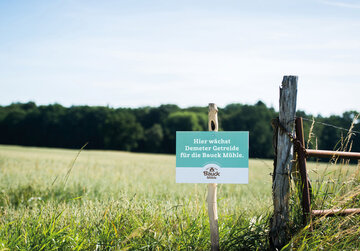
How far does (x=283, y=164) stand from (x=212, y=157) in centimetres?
90

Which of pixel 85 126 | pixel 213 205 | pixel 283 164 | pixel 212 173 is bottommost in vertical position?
pixel 213 205

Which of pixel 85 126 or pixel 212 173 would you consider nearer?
pixel 212 173

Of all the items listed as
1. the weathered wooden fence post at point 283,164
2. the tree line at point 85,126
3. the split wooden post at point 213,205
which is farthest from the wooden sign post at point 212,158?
the tree line at point 85,126

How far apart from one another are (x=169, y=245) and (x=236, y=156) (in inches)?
54.6

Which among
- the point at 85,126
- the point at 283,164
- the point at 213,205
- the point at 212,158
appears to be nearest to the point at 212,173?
the point at 212,158

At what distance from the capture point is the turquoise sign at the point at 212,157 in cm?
419

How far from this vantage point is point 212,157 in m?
4.22

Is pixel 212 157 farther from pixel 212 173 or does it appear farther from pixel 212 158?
pixel 212 173

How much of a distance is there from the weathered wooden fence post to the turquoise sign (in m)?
0.41

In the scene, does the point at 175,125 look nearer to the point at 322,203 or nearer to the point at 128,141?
the point at 128,141

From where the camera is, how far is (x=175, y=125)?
231 ft

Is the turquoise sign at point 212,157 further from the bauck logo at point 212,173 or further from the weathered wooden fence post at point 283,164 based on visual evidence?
the weathered wooden fence post at point 283,164

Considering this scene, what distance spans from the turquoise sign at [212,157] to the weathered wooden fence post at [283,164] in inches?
16.1

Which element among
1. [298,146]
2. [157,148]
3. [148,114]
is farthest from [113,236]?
[148,114]
